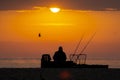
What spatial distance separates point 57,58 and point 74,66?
1.61m

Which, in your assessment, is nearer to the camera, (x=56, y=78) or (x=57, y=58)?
(x=56, y=78)

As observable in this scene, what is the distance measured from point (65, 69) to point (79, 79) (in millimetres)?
6038

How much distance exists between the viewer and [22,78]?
22891mm

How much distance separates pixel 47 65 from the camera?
30.4 m

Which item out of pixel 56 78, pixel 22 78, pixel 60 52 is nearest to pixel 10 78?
pixel 22 78

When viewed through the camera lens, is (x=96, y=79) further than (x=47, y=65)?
No

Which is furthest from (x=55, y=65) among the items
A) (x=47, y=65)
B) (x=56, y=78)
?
(x=56, y=78)

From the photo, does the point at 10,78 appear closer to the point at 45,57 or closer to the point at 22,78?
the point at 22,78

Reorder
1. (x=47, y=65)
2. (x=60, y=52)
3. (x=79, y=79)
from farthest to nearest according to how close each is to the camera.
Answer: (x=47, y=65), (x=60, y=52), (x=79, y=79)

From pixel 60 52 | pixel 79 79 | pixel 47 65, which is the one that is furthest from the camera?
pixel 47 65

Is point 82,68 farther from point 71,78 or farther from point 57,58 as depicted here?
point 71,78

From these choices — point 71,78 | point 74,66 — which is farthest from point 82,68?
point 71,78

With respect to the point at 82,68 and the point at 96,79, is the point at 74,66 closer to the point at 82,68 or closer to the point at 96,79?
the point at 82,68

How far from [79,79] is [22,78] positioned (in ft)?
7.70
